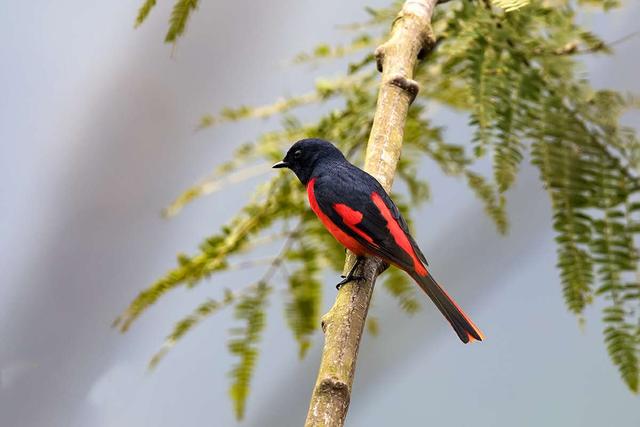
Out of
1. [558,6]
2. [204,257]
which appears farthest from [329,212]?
[558,6]

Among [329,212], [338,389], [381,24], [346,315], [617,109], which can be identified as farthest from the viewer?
[381,24]

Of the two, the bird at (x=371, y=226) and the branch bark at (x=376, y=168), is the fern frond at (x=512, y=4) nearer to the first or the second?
the branch bark at (x=376, y=168)

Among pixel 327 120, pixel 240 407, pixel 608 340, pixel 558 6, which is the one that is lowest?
pixel 608 340

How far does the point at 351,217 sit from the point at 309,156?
29 centimetres

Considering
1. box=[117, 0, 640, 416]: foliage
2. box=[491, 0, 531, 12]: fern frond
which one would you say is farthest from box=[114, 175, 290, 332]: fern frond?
box=[491, 0, 531, 12]: fern frond

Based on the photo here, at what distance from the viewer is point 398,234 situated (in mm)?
1552

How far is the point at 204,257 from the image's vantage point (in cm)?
176

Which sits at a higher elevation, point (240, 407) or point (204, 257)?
point (204, 257)

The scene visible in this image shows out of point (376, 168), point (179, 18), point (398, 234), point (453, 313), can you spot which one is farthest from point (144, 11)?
point (453, 313)

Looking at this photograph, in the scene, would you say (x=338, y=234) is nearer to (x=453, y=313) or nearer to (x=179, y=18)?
(x=453, y=313)

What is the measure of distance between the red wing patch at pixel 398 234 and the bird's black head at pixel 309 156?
0.79 feet

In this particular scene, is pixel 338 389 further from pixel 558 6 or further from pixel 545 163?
pixel 558 6

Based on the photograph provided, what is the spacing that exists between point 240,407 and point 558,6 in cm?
109

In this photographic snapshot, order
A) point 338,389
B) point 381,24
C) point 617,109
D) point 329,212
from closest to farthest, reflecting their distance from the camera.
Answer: point 338,389 < point 329,212 < point 617,109 < point 381,24
